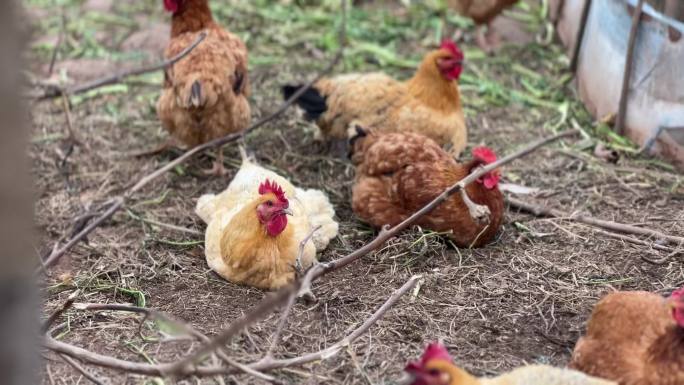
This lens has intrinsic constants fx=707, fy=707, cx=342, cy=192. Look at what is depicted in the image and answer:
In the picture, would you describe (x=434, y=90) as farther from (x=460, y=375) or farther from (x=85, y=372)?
(x=85, y=372)

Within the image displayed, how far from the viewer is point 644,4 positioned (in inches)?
211

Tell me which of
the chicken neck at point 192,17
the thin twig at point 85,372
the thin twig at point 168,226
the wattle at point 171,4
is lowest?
the thin twig at point 168,226

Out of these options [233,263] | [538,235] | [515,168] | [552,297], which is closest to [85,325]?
[233,263]

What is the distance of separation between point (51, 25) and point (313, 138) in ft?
12.8

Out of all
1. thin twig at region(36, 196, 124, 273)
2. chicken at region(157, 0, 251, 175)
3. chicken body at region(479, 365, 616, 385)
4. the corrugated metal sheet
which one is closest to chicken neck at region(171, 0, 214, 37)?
chicken at region(157, 0, 251, 175)

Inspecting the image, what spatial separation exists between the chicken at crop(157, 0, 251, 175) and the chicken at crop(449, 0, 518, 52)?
2851mm

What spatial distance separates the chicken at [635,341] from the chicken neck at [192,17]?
3.70m

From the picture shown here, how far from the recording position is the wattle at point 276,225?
3826 mm

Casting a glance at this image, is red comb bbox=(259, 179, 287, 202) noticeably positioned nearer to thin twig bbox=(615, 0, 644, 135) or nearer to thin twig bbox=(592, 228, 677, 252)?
thin twig bbox=(592, 228, 677, 252)

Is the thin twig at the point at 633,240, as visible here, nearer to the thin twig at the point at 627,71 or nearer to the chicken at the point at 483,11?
the thin twig at the point at 627,71

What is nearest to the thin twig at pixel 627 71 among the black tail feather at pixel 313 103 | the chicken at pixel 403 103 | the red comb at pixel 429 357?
the chicken at pixel 403 103

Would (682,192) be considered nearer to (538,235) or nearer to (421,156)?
(538,235)

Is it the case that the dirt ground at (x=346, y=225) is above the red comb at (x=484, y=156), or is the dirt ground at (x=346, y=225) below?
below

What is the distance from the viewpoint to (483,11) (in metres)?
7.16
